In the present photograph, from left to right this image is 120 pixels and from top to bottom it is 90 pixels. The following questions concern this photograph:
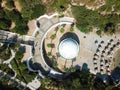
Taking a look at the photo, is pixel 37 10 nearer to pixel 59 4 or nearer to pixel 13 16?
pixel 59 4

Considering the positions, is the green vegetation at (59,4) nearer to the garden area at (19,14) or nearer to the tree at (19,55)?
the garden area at (19,14)

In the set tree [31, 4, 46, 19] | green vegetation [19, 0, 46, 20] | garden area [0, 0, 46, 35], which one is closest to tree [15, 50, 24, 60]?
garden area [0, 0, 46, 35]

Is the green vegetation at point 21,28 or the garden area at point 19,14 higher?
the garden area at point 19,14

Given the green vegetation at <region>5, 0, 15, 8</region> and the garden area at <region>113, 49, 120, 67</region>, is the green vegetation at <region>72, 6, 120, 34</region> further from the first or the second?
the green vegetation at <region>5, 0, 15, 8</region>

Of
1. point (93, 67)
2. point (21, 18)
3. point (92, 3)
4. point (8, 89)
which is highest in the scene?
point (92, 3)

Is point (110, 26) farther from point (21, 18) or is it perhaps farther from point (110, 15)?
point (21, 18)

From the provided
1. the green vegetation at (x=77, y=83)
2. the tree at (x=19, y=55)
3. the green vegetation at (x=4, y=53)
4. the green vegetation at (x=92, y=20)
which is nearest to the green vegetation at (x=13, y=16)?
the green vegetation at (x=4, y=53)

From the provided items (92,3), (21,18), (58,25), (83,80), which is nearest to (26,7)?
(21,18)
